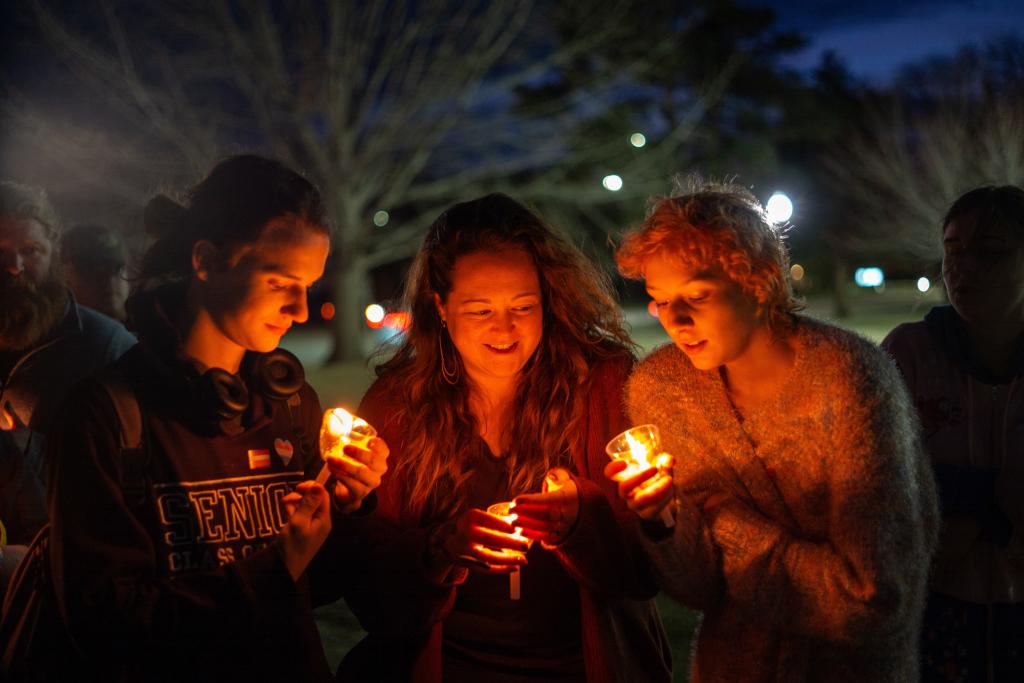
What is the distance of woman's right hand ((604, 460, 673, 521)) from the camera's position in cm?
227

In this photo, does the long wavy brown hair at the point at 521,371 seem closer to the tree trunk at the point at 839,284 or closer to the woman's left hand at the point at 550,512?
the woman's left hand at the point at 550,512

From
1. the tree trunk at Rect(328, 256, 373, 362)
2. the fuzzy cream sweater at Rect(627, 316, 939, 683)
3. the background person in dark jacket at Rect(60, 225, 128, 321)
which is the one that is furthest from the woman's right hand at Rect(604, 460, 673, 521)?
the tree trunk at Rect(328, 256, 373, 362)

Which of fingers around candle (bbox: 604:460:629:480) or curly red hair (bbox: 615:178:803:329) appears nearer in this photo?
fingers around candle (bbox: 604:460:629:480)

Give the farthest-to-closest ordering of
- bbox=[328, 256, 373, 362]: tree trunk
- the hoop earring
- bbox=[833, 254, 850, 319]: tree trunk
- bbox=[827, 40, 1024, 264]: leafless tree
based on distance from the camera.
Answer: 1. bbox=[833, 254, 850, 319]: tree trunk
2. bbox=[328, 256, 373, 362]: tree trunk
3. bbox=[827, 40, 1024, 264]: leafless tree
4. the hoop earring

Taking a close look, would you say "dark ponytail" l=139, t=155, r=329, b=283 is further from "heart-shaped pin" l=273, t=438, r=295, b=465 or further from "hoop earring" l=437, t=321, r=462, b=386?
"hoop earring" l=437, t=321, r=462, b=386

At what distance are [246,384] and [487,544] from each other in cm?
85

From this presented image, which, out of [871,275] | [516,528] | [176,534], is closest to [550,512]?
[516,528]

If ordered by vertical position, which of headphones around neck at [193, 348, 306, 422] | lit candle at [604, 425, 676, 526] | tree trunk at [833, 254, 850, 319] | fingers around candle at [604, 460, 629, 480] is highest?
tree trunk at [833, 254, 850, 319]

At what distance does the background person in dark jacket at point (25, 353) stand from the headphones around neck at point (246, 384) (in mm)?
977

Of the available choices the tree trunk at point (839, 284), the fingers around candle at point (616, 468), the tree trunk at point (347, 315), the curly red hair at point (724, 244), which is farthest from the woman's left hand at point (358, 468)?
the tree trunk at point (839, 284)

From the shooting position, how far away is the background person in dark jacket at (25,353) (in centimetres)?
291

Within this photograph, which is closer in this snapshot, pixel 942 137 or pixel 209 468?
pixel 209 468

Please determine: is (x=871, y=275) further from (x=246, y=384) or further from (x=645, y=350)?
(x=246, y=384)

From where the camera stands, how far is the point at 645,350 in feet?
13.3
